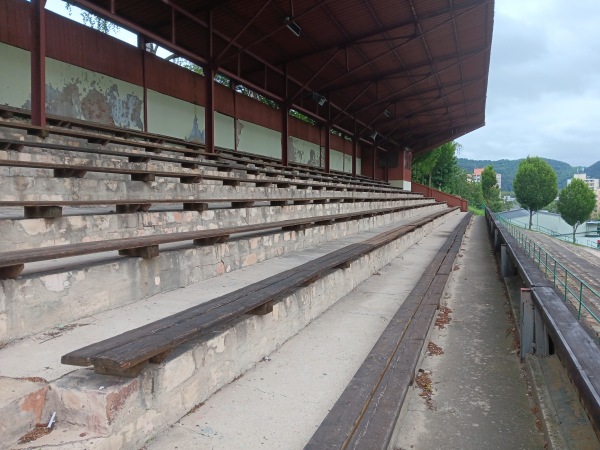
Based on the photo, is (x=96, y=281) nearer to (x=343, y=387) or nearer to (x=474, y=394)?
(x=343, y=387)

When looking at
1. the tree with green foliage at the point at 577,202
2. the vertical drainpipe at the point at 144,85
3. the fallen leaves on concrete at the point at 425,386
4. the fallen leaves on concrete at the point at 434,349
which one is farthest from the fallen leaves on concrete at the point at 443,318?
the tree with green foliage at the point at 577,202

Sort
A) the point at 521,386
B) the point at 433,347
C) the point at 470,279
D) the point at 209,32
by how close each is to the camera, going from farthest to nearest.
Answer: the point at 209,32
the point at 470,279
the point at 433,347
the point at 521,386

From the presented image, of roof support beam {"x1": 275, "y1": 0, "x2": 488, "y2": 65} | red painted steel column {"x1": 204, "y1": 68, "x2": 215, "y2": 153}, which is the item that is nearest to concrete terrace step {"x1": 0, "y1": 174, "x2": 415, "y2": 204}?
red painted steel column {"x1": 204, "y1": 68, "x2": 215, "y2": 153}

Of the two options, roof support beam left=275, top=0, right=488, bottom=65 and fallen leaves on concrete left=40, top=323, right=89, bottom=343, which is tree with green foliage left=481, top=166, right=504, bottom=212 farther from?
fallen leaves on concrete left=40, top=323, right=89, bottom=343

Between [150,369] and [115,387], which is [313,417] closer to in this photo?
[150,369]

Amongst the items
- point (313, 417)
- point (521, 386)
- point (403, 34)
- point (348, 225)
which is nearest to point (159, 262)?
point (313, 417)

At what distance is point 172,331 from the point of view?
8.13 ft

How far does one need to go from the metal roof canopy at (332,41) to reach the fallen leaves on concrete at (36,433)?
29.3 feet

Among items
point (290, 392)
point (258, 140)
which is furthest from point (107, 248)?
point (258, 140)

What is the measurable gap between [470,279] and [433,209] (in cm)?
1668

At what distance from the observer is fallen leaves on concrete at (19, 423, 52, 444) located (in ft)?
6.27

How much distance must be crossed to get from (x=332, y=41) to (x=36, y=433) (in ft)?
47.0

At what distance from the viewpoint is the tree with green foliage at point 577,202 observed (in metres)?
54.4

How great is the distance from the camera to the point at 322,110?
21.8 meters
